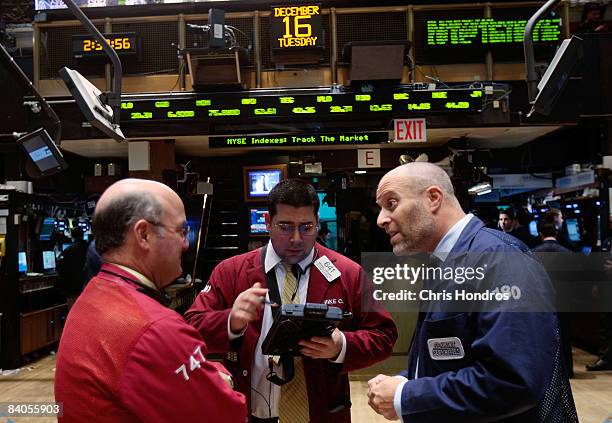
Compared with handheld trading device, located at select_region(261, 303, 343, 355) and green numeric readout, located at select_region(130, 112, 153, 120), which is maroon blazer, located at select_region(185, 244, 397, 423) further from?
green numeric readout, located at select_region(130, 112, 153, 120)

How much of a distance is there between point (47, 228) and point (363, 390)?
691 cm

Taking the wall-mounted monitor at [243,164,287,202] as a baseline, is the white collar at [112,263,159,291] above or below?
below

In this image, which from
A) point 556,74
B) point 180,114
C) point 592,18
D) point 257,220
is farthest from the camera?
point 592,18

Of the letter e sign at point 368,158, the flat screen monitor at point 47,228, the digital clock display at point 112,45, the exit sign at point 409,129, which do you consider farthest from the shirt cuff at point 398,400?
the flat screen monitor at point 47,228

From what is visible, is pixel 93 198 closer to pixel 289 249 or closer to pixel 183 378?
pixel 289 249

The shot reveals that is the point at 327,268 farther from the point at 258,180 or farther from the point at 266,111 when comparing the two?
the point at 258,180

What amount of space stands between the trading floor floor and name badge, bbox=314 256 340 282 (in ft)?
9.32

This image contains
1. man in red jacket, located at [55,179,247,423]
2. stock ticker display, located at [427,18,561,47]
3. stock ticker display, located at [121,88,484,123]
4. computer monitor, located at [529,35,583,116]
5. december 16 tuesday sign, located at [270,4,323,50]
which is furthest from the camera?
stock ticker display, located at [427,18,561,47]

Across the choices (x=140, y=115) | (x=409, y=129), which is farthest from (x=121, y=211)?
(x=409, y=129)

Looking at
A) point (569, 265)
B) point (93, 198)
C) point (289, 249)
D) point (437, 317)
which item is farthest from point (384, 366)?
point (93, 198)

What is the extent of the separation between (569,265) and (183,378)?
642 centimetres

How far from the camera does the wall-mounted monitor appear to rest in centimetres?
912

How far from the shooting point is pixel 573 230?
10703 millimetres

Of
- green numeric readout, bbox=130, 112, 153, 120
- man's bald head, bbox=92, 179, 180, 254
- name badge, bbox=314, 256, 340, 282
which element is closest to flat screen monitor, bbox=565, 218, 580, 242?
green numeric readout, bbox=130, 112, 153, 120
